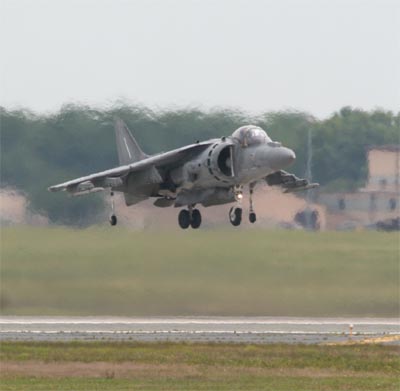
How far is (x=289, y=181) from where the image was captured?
38.0 m

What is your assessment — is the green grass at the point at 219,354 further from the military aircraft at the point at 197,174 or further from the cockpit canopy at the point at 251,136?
the cockpit canopy at the point at 251,136

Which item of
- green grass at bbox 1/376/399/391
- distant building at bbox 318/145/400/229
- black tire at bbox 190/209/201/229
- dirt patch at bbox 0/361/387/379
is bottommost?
green grass at bbox 1/376/399/391

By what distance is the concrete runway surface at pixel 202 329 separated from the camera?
4122 centimetres

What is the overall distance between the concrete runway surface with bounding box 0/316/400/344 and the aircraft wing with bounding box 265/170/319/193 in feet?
13.9

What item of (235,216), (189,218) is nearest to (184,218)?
(189,218)

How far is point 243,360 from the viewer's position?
3656 centimetres

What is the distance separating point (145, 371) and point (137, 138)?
22.0 ft

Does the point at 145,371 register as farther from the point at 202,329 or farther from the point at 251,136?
the point at 202,329

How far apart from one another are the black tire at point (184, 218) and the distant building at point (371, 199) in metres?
3.11

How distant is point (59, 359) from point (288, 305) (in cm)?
680

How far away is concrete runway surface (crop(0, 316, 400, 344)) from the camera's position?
41.2 metres

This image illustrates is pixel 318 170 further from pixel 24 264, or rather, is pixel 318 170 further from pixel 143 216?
pixel 24 264

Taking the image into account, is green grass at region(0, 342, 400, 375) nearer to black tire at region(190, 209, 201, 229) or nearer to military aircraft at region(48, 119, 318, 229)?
black tire at region(190, 209, 201, 229)

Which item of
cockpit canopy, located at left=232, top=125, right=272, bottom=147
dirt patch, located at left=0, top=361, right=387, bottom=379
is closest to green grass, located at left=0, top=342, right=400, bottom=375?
dirt patch, located at left=0, top=361, right=387, bottom=379
